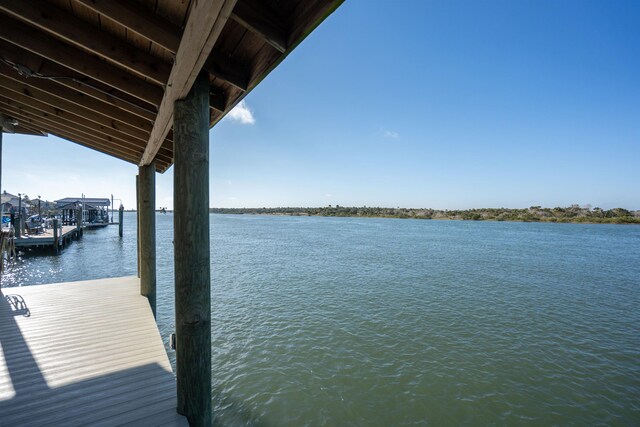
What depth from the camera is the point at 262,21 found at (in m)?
1.71

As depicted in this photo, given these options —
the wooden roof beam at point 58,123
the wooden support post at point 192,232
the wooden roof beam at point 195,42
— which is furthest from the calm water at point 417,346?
the wooden roof beam at point 58,123

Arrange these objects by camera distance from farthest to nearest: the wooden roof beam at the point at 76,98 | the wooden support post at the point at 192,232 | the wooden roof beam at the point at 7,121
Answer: the wooden roof beam at the point at 7,121 < the wooden roof beam at the point at 76,98 < the wooden support post at the point at 192,232

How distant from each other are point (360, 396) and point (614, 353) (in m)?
6.73

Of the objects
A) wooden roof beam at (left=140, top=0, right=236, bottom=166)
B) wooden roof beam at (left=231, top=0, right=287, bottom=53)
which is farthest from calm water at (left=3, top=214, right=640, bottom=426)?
wooden roof beam at (left=231, top=0, right=287, bottom=53)

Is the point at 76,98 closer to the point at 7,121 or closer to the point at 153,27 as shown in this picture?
the point at 153,27

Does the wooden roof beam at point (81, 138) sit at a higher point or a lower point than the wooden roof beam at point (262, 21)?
higher

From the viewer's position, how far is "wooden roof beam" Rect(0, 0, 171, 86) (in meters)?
1.92

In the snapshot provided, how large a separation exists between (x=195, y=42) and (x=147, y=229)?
18.1 ft

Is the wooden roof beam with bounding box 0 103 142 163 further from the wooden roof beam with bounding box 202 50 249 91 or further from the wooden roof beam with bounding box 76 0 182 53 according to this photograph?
the wooden roof beam with bounding box 202 50 249 91

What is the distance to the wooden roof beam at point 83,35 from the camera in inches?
75.7

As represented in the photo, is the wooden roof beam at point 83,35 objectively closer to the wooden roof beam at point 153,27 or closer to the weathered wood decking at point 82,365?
the wooden roof beam at point 153,27

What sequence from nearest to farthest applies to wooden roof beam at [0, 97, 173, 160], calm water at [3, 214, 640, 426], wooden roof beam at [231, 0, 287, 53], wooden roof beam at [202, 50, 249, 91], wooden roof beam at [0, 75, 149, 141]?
1. wooden roof beam at [231, 0, 287, 53]
2. wooden roof beam at [202, 50, 249, 91]
3. wooden roof beam at [0, 75, 149, 141]
4. wooden roof beam at [0, 97, 173, 160]
5. calm water at [3, 214, 640, 426]

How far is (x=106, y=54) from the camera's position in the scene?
2.22 metres

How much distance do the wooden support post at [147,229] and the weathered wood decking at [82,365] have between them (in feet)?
1.66
